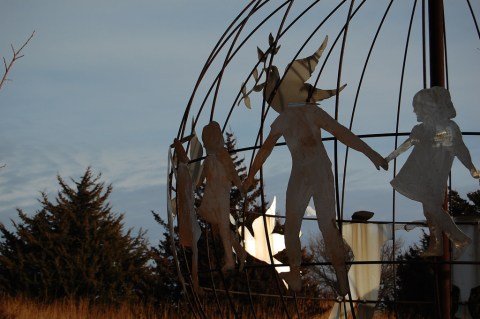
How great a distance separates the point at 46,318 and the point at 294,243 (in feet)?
23.4

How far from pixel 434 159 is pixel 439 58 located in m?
0.74

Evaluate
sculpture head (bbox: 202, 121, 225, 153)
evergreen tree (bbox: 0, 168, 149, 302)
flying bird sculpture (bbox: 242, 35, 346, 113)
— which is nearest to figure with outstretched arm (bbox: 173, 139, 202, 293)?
sculpture head (bbox: 202, 121, 225, 153)

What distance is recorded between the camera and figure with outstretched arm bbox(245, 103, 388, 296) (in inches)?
71.9

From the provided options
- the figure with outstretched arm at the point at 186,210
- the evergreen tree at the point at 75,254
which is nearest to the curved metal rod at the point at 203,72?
the figure with outstretched arm at the point at 186,210

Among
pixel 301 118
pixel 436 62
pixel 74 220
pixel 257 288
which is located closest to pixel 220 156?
pixel 301 118

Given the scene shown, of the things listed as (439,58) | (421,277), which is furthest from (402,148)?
(421,277)

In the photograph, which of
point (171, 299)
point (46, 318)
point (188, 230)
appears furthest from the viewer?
point (171, 299)

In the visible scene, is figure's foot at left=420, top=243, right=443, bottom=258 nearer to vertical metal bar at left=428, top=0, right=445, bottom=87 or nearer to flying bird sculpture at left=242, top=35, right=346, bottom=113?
flying bird sculpture at left=242, top=35, right=346, bottom=113

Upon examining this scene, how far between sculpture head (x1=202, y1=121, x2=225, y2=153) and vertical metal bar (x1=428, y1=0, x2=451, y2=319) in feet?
2.38

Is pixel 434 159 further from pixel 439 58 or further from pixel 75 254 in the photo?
pixel 75 254

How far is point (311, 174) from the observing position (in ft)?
6.10

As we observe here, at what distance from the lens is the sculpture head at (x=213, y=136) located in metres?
2.19

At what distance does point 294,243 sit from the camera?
1913 millimetres

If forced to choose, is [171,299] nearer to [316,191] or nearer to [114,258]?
[114,258]
